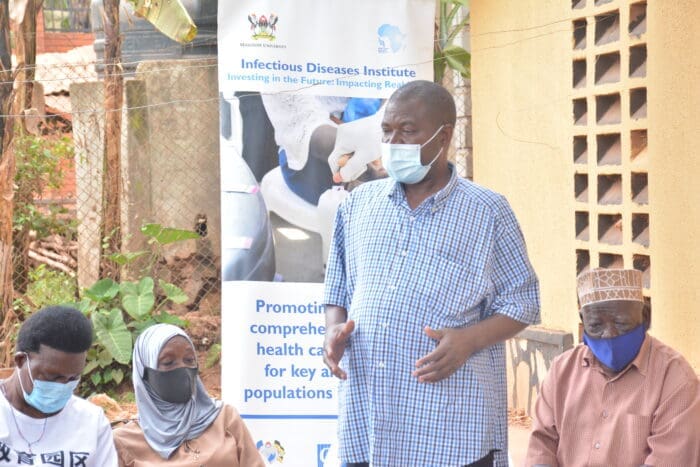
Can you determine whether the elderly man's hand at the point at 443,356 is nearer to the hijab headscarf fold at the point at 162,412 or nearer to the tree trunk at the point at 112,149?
the hijab headscarf fold at the point at 162,412

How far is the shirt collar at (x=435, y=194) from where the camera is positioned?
3.34 metres

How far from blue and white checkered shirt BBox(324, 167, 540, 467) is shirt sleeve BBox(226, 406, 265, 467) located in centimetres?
72

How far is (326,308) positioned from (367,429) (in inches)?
16.7

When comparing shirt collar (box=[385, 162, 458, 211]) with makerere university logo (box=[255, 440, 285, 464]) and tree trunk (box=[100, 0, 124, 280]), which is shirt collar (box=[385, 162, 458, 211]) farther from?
tree trunk (box=[100, 0, 124, 280])

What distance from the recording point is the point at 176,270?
877 cm

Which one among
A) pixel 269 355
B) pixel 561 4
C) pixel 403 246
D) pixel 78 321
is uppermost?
pixel 561 4

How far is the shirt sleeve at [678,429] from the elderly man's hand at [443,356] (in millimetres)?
806

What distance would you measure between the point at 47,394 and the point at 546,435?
1.69 meters

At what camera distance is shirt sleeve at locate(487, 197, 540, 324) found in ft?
10.8

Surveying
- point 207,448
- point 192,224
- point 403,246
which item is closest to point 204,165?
point 192,224

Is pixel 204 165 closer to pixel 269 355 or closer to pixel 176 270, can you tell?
pixel 176 270

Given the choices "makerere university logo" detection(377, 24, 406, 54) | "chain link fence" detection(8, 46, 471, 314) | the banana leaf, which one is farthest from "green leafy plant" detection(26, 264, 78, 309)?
"makerere university logo" detection(377, 24, 406, 54)

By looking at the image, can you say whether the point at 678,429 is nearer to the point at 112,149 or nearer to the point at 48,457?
the point at 48,457

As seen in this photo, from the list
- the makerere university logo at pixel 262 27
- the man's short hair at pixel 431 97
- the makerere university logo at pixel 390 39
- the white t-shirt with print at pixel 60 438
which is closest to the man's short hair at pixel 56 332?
the white t-shirt with print at pixel 60 438
